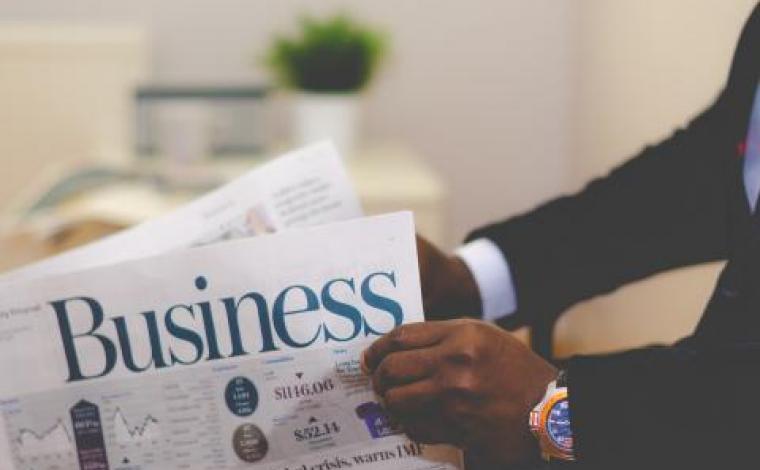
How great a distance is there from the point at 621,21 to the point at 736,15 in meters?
0.79

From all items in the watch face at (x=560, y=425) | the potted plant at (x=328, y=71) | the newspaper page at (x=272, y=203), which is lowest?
the watch face at (x=560, y=425)

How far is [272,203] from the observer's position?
2.55 ft

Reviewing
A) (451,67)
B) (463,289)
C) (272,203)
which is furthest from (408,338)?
(451,67)

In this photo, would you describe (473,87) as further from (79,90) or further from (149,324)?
(149,324)

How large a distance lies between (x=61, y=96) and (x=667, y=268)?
70.0 inches

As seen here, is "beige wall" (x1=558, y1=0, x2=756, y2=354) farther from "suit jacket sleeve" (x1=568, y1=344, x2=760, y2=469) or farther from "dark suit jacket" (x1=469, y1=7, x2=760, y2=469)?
"suit jacket sleeve" (x1=568, y1=344, x2=760, y2=469)

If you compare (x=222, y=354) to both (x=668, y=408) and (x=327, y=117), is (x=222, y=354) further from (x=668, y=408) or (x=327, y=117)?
(x=327, y=117)

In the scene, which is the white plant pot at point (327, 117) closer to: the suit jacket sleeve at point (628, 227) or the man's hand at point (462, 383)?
the suit jacket sleeve at point (628, 227)

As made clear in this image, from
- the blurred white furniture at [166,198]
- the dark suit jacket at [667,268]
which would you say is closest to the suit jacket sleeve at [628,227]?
the dark suit jacket at [667,268]

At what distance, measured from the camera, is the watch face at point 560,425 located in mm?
573

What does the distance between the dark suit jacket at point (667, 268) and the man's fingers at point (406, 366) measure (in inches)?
3.6

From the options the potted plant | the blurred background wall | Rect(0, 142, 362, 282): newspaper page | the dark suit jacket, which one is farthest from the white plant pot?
Rect(0, 142, 362, 282): newspaper page

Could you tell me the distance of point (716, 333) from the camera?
2.25 feet

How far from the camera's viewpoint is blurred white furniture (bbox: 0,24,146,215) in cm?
226
